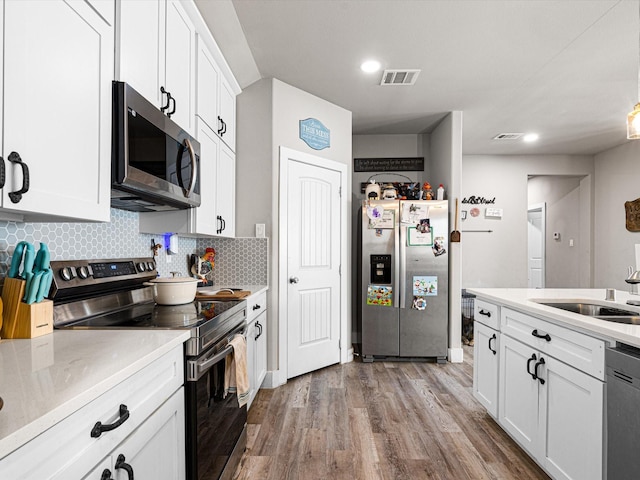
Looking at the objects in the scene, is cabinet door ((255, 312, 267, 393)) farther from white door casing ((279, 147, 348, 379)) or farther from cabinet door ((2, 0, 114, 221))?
cabinet door ((2, 0, 114, 221))

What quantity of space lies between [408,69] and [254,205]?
168 centimetres

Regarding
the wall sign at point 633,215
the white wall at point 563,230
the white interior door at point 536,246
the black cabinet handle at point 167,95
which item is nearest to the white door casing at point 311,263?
the black cabinet handle at point 167,95

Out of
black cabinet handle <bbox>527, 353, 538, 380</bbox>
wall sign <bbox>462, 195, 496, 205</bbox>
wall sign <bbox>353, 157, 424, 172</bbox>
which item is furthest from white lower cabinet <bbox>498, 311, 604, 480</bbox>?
wall sign <bbox>462, 195, 496, 205</bbox>

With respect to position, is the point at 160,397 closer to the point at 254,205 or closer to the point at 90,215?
the point at 90,215

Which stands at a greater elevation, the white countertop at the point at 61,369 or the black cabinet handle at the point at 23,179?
the black cabinet handle at the point at 23,179

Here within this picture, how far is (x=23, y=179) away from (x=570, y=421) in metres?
2.17

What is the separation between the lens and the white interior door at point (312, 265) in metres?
3.42

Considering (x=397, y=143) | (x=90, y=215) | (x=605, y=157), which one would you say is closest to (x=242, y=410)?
(x=90, y=215)

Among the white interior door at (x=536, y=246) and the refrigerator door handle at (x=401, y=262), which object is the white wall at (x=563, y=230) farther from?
the refrigerator door handle at (x=401, y=262)

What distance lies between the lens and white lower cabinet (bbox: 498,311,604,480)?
155 centimetres

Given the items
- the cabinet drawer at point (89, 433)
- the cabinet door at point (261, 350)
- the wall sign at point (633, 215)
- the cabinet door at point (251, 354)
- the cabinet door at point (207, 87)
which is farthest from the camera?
the wall sign at point (633, 215)

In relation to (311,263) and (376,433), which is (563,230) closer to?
(311,263)

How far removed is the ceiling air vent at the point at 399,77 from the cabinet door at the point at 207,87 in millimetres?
1407

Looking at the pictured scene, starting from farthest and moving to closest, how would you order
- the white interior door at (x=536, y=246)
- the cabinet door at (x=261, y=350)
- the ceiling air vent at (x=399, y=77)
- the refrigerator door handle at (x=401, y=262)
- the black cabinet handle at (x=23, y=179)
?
the white interior door at (x=536, y=246), the refrigerator door handle at (x=401, y=262), the ceiling air vent at (x=399, y=77), the cabinet door at (x=261, y=350), the black cabinet handle at (x=23, y=179)
